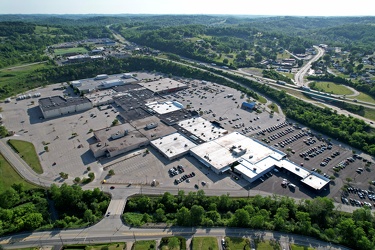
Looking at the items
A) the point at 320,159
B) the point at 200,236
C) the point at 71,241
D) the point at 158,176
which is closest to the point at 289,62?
the point at 320,159

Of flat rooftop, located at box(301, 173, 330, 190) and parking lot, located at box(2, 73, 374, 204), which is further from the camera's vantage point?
parking lot, located at box(2, 73, 374, 204)

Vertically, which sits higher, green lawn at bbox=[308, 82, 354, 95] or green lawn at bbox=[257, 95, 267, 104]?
green lawn at bbox=[308, 82, 354, 95]

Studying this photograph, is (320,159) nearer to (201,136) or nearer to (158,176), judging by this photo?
(201,136)

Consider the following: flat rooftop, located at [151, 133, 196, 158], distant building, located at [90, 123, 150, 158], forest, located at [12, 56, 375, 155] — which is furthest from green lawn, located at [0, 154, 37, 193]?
forest, located at [12, 56, 375, 155]

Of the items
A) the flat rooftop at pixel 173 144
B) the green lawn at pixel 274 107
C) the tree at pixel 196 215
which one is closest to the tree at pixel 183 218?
the tree at pixel 196 215

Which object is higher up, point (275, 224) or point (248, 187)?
point (275, 224)

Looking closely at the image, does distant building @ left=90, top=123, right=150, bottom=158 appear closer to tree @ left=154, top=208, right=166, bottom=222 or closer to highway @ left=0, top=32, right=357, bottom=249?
highway @ left=0, top=32, right=357, bottom=249

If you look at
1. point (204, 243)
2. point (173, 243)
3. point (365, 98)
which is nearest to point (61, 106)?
point (173, 243)
